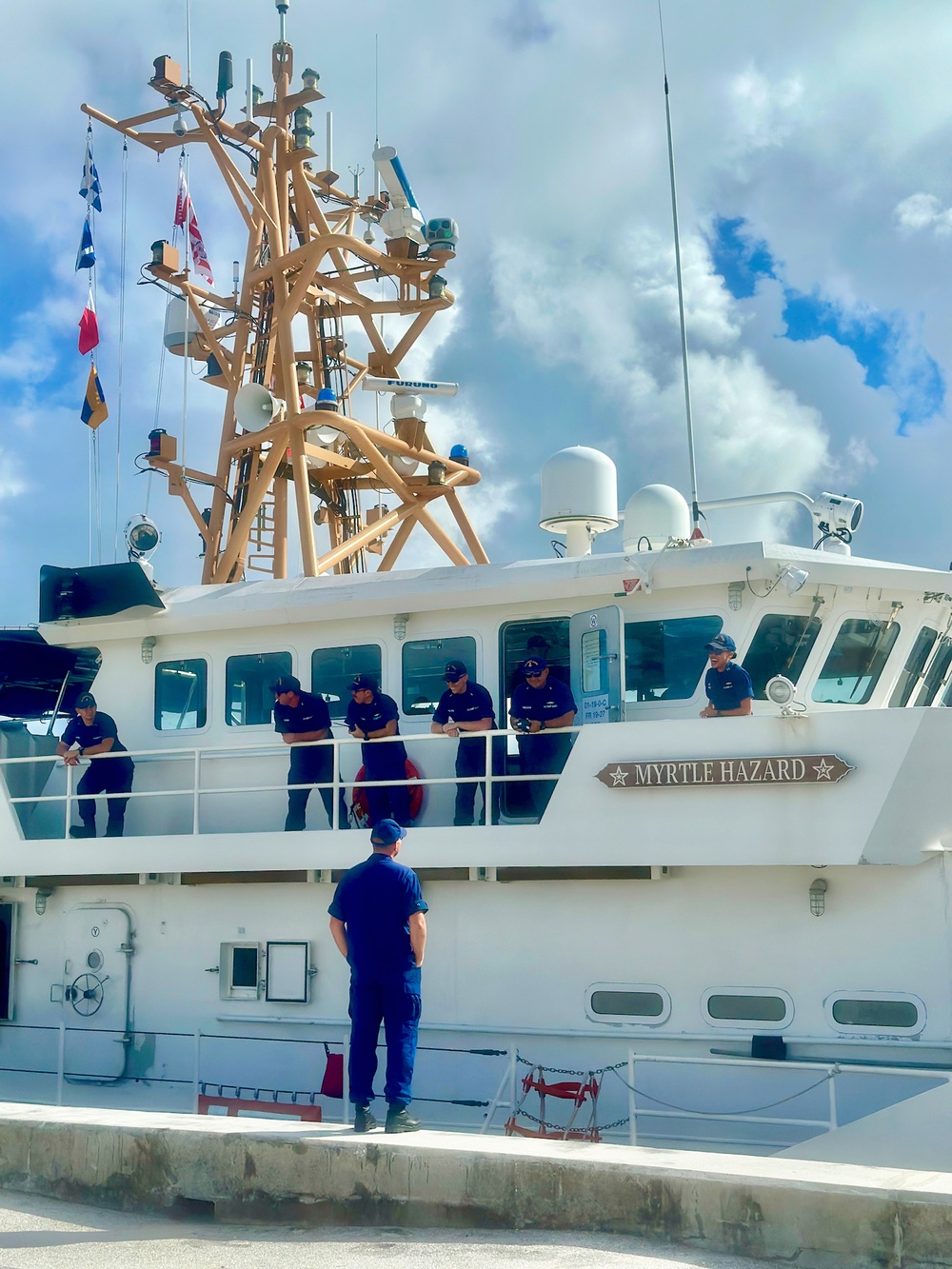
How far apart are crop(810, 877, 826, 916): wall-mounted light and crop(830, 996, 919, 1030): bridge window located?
1.90ft

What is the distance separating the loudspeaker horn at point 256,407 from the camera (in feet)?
45.2

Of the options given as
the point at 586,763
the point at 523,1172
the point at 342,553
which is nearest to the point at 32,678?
the point at 342,553

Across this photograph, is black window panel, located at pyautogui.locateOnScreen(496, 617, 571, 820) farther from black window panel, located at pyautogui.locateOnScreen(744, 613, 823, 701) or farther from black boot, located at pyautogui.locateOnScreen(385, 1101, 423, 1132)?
black boot, located at pyautogui.locateOnScreen(385, 1101, 423, 1132)

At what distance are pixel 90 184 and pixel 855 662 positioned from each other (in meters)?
11.7

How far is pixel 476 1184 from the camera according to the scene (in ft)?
18.9

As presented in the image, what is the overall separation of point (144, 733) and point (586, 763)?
4.77 m

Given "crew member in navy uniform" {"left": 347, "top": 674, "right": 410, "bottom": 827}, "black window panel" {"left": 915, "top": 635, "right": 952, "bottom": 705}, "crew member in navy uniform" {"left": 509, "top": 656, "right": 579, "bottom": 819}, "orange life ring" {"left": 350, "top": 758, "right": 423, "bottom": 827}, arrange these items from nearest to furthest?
"crew member in navy uniform" {"left": 509, "top": 656, "right": 579, "bottom": 819} < "crew member in navy uniform" {"left": 347, "top": 674, "right": 410, "bottom": 827} < "orange life ring" {"left": 350, "top": 758, "right": 423, "bottom": 827} < "black window panel" {"left": 915, "top": 635, "right": 952, "bottom": 705}

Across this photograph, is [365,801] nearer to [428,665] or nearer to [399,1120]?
[428,665]

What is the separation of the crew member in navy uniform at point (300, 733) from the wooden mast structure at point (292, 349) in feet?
9.46

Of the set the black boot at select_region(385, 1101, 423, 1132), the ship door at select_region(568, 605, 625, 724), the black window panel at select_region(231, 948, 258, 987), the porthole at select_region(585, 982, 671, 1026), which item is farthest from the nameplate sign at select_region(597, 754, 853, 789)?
the black window panel at select_region(231, 948, 258, 987)

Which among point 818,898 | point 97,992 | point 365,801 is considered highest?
point 365,801

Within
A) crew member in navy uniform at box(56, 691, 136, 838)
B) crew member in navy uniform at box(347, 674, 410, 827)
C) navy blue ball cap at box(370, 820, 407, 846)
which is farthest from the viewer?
crew member in navy uniform at box(56, 691, 136, 838)

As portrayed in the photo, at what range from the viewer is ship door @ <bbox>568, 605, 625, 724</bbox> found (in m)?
9.78

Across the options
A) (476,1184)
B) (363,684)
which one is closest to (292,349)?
(363,684)
